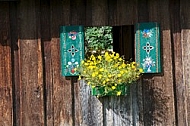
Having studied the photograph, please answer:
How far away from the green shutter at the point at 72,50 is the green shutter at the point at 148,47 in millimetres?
477

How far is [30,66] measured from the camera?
369 centimetres

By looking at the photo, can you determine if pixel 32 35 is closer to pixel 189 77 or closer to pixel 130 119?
pixel 130 119

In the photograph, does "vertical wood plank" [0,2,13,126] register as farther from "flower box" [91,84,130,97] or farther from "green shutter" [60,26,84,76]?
"flower box" [91,84,130,97]

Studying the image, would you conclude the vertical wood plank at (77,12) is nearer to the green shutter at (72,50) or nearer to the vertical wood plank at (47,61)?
the green shutter at (72,50)

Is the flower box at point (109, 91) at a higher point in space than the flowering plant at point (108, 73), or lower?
lower

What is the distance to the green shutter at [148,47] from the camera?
350 cm

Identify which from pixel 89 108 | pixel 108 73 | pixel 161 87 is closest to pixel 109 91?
pixel 108 73

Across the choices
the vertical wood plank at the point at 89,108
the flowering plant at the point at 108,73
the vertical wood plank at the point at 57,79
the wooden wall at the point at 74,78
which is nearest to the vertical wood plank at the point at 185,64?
the wooden wall at the point at 74,78

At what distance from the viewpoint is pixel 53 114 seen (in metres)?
3.66

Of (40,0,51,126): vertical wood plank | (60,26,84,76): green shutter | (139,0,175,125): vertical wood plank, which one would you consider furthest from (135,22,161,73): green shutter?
(40,0,51,126): vertical wood plank

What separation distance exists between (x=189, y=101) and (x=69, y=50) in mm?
1078

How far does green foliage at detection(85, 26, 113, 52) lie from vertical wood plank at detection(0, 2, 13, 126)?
1385 millimetres

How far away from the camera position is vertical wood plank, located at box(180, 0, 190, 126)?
3523 millimetres

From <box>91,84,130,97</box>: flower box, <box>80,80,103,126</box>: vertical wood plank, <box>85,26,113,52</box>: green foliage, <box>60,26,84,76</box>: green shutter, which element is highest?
<box>85,26,113,52</box>: green foliage
